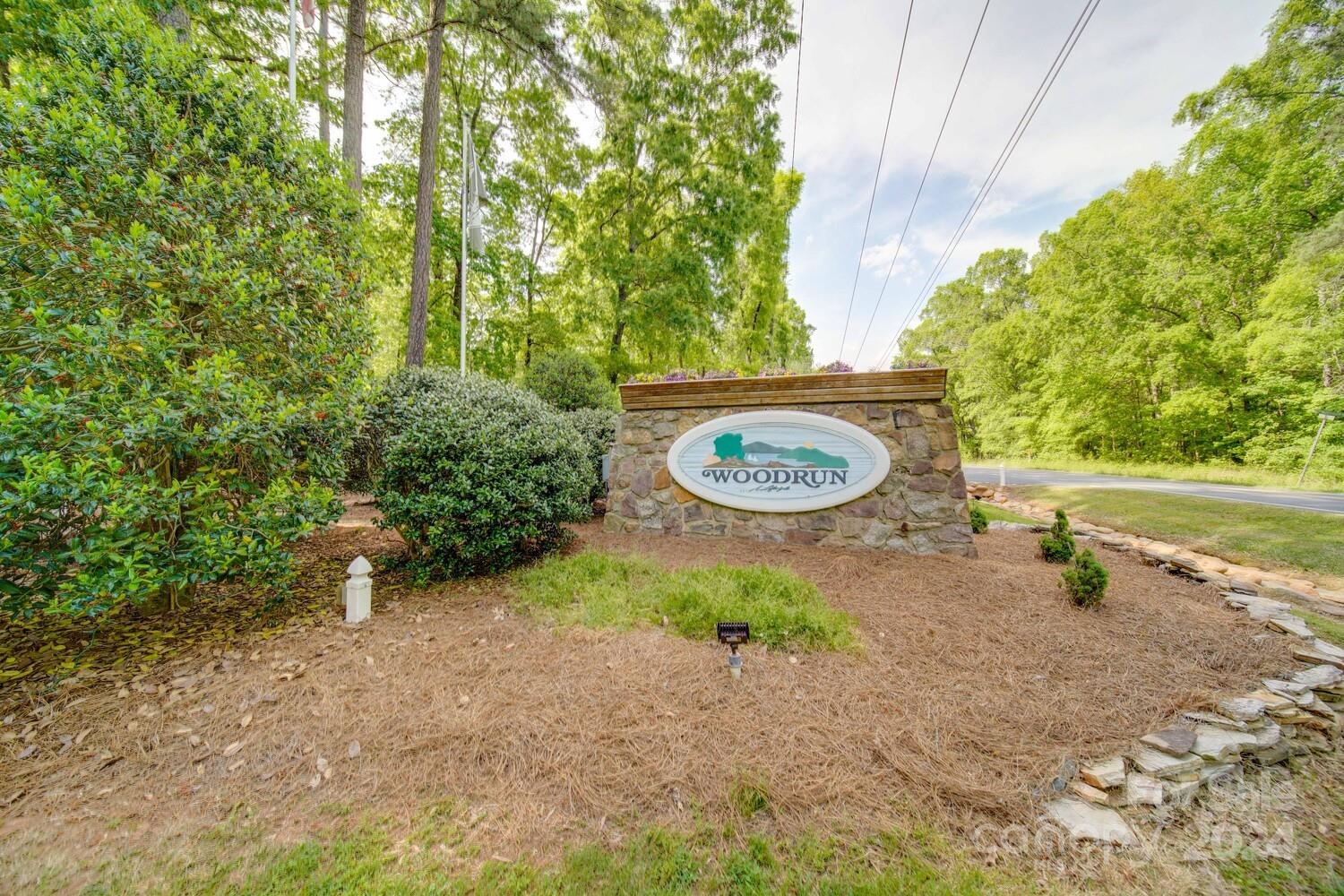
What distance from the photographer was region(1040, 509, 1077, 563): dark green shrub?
3.93 metres

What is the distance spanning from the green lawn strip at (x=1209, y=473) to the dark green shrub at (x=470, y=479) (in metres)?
14.9

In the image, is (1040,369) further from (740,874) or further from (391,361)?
(391,361)

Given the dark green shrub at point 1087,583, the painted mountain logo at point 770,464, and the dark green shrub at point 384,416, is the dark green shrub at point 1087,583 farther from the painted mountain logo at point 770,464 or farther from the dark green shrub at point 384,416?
the dark green shrub at point 384,416

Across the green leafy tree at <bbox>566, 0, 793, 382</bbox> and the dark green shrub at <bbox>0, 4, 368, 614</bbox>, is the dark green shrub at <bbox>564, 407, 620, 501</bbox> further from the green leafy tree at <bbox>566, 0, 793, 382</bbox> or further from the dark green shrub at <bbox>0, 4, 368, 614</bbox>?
the green leafy tree at <bbox>566, 0, 793, 382</bbox>

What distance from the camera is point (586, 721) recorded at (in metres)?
1.90

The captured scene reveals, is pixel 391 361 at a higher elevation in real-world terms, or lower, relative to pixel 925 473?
higher

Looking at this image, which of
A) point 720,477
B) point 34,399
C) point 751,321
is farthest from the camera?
point 751,321

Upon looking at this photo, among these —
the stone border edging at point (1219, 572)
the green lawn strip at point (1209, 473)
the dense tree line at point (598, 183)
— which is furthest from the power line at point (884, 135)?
the green lawn strip at point (1209, 473)

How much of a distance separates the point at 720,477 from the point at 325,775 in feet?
11.6

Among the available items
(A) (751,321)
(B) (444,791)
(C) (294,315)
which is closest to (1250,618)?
(B) (444,791)

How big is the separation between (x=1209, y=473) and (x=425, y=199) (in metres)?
18.3

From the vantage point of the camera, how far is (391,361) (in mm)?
15492

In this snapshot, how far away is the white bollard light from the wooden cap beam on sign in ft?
9.41

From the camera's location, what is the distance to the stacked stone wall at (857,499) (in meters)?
3.97
